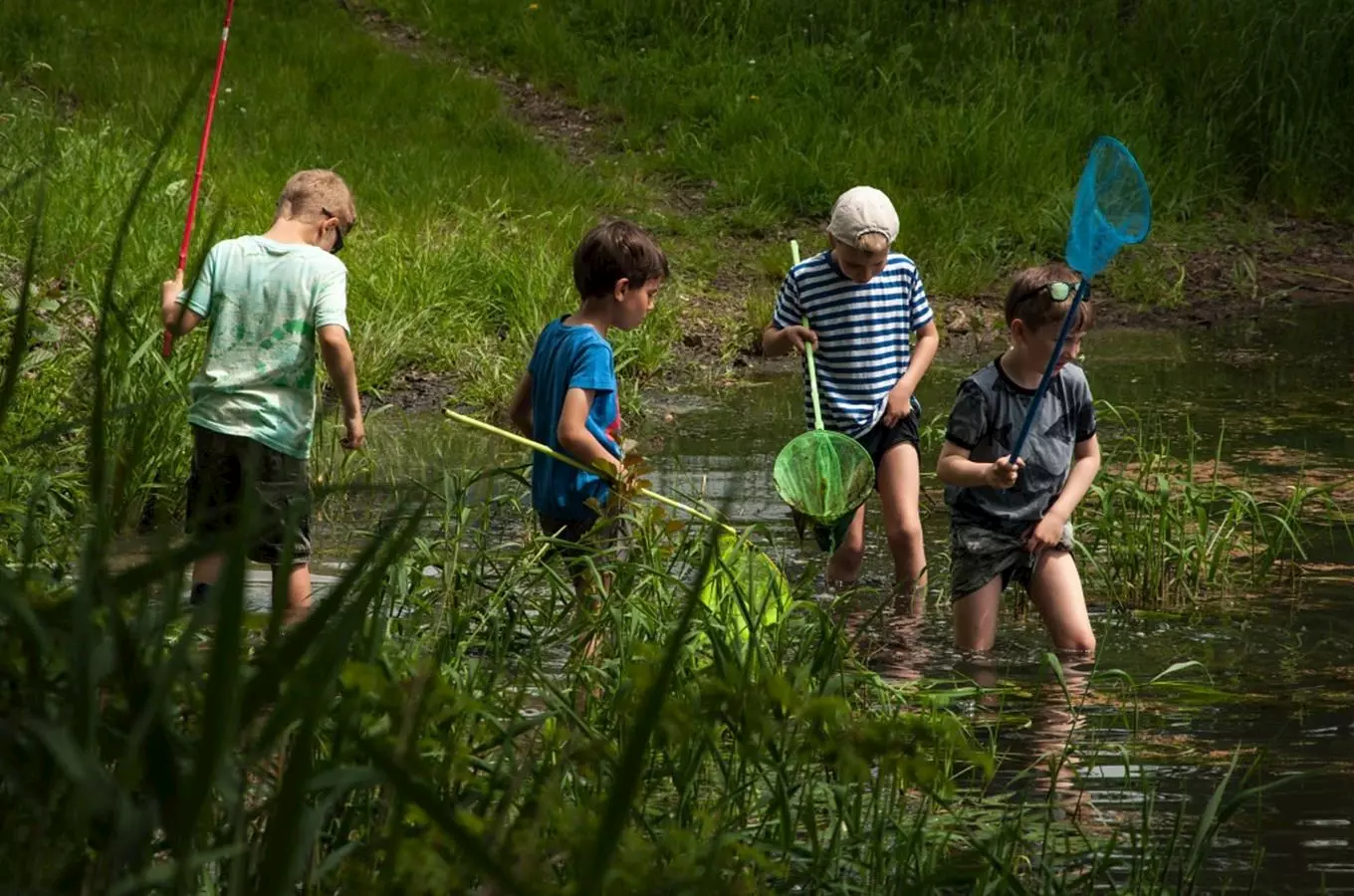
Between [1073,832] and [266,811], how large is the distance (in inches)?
70.7

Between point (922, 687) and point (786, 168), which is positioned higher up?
point (786, 168)

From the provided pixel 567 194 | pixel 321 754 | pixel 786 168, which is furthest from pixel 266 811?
pixel 786 168

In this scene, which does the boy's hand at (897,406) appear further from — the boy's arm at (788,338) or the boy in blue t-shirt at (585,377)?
the boy in blue t-shirt at (585,377)

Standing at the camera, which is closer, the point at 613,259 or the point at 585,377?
the point at 585,377

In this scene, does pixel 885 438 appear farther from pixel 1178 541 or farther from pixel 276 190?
pixel 276 190

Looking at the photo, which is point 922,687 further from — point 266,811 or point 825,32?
point 825,32

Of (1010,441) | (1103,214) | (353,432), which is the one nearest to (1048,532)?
(1010,441)

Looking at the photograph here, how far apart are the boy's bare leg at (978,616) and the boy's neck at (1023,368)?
20.6 inches

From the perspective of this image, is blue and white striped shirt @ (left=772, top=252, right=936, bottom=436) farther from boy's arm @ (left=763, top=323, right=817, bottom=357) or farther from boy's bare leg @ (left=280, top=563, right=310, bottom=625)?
boy's bare leg @ (left=280, top=563, right=310, bottom=625)

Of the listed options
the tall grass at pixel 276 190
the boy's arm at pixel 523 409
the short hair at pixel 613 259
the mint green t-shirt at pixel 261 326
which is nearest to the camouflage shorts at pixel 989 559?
the short hair at pixel 613 259

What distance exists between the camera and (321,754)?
3.15 metres

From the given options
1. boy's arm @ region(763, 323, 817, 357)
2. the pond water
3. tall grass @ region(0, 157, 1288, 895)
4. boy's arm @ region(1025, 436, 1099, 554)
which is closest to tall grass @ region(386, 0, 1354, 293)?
the pond water

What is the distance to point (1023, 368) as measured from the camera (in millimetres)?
5438

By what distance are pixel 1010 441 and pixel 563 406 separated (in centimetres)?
118
